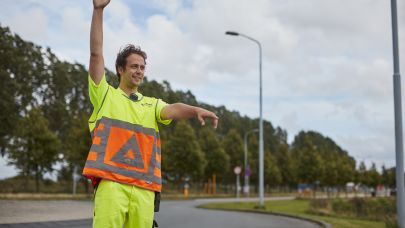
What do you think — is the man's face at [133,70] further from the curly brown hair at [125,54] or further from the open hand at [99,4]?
the open hand at [99,4]

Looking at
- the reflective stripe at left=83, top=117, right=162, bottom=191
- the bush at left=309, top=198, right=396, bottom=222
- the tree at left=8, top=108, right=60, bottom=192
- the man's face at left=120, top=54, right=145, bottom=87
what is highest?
the tree at left=8, top=108, right=60, bottom=192

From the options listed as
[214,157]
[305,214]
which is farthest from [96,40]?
[214,157]

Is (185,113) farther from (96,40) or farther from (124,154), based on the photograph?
(96,40)

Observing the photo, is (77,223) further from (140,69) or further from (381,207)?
(381,207)

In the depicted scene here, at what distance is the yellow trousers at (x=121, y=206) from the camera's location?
315 cm

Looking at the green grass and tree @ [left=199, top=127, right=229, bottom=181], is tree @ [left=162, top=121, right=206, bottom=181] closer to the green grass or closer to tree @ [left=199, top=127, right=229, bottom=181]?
tree @ [left=199, top=127, right=229, bottom=181]

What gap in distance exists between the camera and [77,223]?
13.9m

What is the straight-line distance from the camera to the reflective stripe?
326cm

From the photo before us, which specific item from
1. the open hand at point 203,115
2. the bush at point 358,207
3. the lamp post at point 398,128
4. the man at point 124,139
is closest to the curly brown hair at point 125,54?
the man at point 124,139

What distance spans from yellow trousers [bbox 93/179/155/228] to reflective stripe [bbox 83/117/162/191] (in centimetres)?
5

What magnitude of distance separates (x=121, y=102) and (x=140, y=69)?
268 millimetres

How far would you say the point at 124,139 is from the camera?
3342 millimetres

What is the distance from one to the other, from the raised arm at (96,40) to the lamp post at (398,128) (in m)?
10.4

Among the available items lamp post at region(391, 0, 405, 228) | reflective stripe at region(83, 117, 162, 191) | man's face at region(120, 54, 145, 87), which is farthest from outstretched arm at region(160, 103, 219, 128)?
lamp post at region(391, 0, 405, 228)
